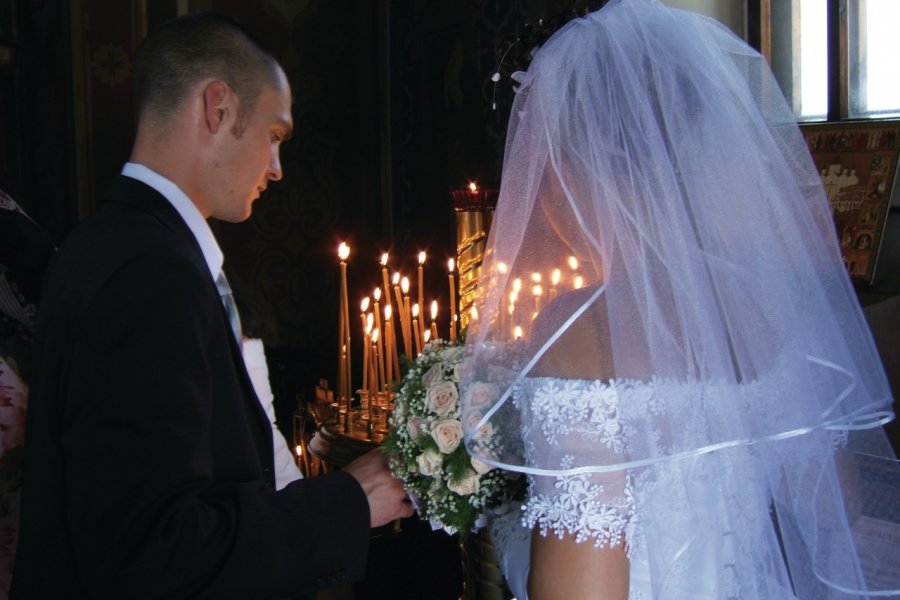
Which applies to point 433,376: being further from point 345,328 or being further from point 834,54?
point 834,54

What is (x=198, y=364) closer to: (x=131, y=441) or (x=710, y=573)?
(x=131, y=441)

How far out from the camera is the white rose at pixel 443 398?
69.6 inches

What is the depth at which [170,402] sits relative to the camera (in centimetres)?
133

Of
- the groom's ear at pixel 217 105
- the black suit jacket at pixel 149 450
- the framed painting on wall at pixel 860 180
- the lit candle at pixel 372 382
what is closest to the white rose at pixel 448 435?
the black suit jacket at pixel 149 450

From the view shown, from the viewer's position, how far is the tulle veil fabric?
1.44 meters

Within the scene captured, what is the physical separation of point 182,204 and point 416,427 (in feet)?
2.00

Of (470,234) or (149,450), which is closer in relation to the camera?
(149,450)

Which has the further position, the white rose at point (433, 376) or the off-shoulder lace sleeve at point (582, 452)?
the white rose at point (433, 376)

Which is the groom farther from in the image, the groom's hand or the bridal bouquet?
the bridal bouquet

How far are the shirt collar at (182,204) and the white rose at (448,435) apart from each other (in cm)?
50

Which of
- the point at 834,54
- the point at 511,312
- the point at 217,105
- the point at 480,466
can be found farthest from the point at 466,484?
the point at 834,54

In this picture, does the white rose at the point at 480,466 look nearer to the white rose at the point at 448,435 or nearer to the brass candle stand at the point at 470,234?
the white rose at the point at 448,435

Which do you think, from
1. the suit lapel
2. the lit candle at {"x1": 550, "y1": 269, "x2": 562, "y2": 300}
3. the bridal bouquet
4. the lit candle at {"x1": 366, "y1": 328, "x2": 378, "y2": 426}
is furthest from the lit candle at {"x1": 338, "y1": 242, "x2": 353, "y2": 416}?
the lit candle at {"x1": 550, "y1": 269, "x2": 562, "y2": 300}

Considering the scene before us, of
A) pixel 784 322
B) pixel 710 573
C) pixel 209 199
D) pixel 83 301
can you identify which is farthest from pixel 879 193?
pixel 83 301
